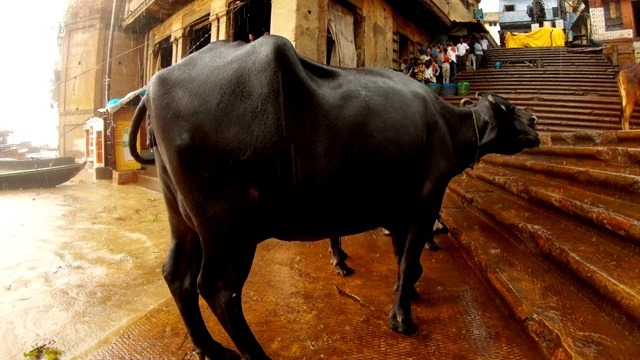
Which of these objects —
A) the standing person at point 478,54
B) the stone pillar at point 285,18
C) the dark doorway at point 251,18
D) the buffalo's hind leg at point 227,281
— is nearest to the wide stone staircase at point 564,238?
the buffalo's hind leg at point 227,281

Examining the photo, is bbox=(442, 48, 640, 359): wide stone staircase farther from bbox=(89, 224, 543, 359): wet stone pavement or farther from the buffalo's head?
the buffalo's head

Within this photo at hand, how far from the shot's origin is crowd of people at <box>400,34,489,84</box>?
13570mm

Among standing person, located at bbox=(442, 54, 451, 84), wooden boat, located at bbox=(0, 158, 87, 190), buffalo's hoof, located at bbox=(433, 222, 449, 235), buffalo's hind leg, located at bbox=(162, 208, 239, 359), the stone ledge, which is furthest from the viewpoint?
standing person, located at bbox=(442, 54, 451, 84)

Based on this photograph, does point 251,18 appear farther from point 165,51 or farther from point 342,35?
point 165,51

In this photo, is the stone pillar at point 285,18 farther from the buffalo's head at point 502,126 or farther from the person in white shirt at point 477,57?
the person in white shirt at point 477,57

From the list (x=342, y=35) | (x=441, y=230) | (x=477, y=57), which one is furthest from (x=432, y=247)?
(x=477, y=57)

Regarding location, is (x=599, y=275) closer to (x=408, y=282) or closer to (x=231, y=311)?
(x=408, y=282)

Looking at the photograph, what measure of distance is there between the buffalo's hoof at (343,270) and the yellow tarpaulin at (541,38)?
1133 inches

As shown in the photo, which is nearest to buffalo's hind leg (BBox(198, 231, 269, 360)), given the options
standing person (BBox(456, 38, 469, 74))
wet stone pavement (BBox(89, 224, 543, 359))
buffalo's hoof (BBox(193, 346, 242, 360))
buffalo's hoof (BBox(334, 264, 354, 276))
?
buffalo's hoof (BBox(193, 346, 242, 360))

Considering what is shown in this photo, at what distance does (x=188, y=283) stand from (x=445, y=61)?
51.5 feet

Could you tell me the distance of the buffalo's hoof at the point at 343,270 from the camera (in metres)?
3.39

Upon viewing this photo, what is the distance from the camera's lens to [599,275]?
A: 6.68 feet

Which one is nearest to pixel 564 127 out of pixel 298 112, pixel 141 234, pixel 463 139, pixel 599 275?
pixel 463 139

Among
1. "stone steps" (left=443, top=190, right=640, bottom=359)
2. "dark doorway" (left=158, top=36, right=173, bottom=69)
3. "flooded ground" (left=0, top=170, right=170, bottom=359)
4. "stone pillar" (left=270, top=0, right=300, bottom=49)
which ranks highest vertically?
"dark doorway" (left=158, top=36, right=173, bottom=69)
